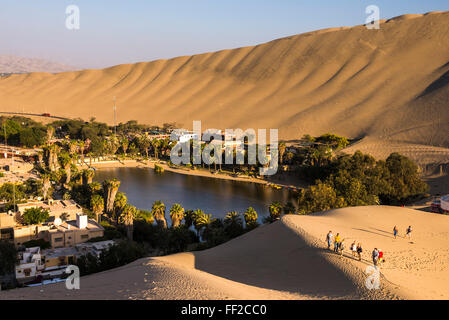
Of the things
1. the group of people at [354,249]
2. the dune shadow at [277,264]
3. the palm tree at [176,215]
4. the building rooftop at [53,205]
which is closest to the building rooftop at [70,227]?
the building rooftop at [53,205]


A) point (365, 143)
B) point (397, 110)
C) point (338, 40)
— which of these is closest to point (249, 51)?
point (338, 40)

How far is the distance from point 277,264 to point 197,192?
25065 millimetres

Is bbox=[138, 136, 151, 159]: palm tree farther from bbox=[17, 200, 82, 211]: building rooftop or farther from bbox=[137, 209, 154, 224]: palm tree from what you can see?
bbox=[137, 209, 154, 224]: palm tree

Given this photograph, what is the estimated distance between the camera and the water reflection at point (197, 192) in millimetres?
35250

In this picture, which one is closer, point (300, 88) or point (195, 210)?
point (195, 210)

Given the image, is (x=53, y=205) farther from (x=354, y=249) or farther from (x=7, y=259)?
(x=354, y=249)

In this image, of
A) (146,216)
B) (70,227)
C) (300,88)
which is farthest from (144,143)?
(300,88)

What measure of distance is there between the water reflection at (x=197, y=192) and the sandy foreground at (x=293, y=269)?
12888 millimetres

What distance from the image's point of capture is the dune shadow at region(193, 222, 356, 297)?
13.0m

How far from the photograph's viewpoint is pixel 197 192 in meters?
40.2

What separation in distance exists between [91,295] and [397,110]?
62.7 meters

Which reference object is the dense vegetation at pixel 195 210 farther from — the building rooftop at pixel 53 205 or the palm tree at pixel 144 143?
the palm tree at pixel 144 143

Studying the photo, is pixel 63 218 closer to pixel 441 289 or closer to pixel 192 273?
pixel 192 273

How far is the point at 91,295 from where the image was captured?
11.2 metres
